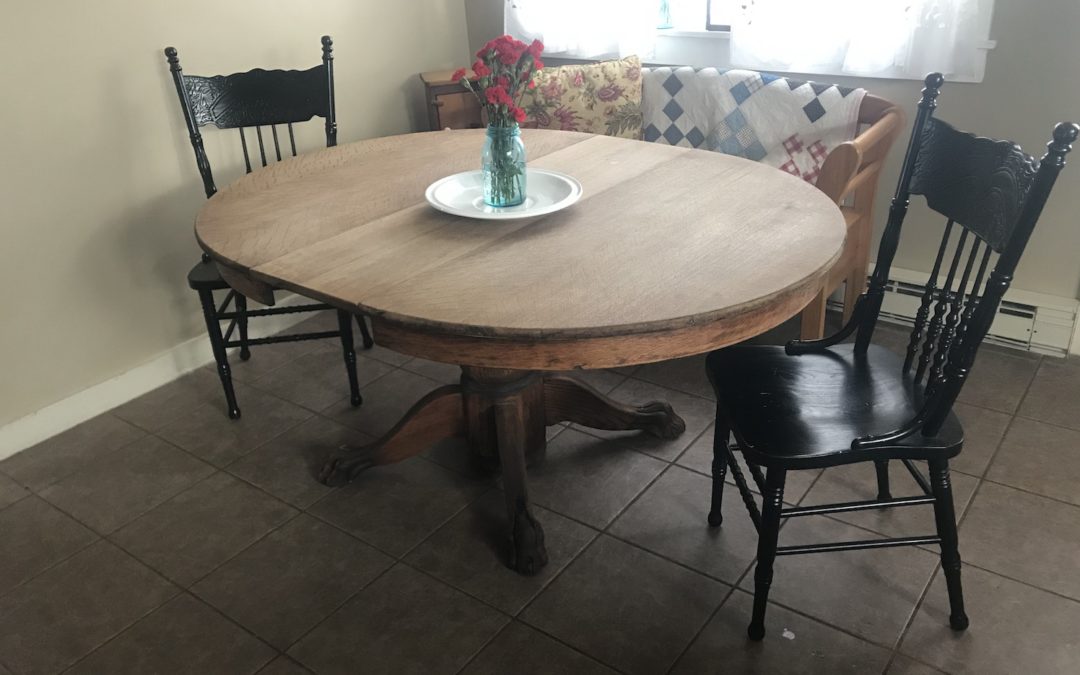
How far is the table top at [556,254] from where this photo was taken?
4.33ft

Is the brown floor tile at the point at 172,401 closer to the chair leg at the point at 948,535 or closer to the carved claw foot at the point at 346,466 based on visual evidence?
the carved claw foot at the point at 346,466

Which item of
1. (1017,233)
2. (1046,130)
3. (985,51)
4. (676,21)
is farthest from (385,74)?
(1017,233)

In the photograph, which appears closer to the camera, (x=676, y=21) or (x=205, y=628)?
(x=205, y=628)

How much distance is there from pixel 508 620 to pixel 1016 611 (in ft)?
3.38

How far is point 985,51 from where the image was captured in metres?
2.41

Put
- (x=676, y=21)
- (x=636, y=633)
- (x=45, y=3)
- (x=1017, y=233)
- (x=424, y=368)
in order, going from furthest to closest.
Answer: (x=676, y=21), (x=424, y=368), (x=45, y=3), (x=636, y=633), (x=1017, y=233)

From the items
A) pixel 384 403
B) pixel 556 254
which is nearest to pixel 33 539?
pixel 384 403

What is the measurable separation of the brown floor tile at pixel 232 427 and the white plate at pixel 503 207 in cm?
94

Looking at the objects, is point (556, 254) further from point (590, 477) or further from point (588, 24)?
point (588, 24)

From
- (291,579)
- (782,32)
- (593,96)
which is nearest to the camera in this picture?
(291,579)

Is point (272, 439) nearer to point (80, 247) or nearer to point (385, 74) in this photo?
point (80, 247)

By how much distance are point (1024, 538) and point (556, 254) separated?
49.6 inches

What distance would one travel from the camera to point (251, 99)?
2410 mm

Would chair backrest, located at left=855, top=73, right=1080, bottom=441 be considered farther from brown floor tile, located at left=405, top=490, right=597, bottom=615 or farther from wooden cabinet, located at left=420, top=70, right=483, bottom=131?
wooden cabinet, located at left=420, top=70, right=483, bottom=131
